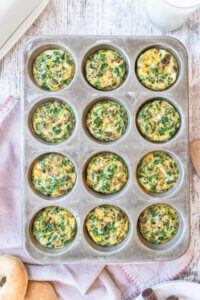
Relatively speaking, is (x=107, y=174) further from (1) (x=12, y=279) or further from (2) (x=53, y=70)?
(1) (x=12, y=279)

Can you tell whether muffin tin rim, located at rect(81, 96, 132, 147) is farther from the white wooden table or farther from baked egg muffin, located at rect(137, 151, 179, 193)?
the white wooden table

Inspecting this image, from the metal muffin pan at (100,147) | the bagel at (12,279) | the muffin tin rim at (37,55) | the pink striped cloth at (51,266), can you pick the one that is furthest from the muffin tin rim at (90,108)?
Result: the bagel at (12,279)

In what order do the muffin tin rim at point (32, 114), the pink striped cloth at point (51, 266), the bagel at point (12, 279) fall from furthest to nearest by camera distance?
1. the pink striped cloth at point (51, 266)
2. the bagel at point (12, 279)
3. the muffin tin rim at point (32, 114)

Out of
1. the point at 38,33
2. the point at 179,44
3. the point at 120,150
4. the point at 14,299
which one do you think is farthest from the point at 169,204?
the point at 38,33

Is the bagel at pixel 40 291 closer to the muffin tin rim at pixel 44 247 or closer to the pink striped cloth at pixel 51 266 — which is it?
the pink striped cloth at pixel 51 266

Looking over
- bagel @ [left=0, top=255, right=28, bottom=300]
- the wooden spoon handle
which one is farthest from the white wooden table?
bagel @ [left=0, top=255, right=28, bottom=300]

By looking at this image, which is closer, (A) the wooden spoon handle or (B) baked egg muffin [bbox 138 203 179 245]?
(B) baked egg muffin [bbox 138 203 179 245]
